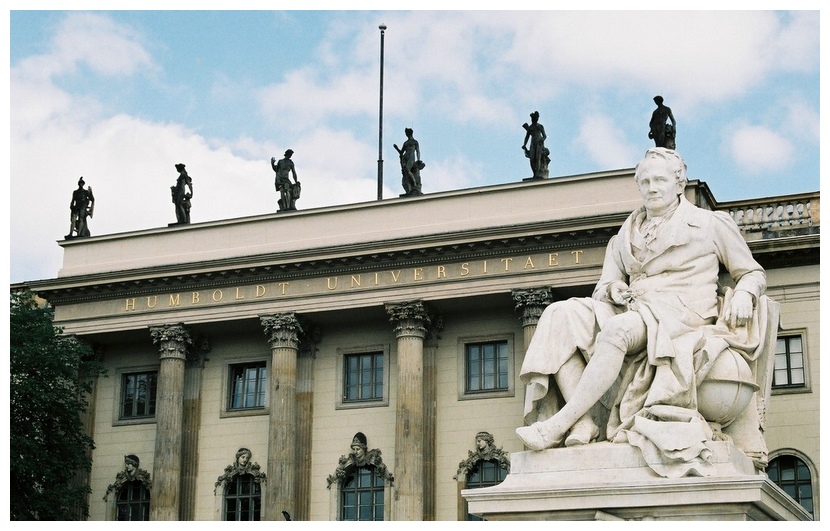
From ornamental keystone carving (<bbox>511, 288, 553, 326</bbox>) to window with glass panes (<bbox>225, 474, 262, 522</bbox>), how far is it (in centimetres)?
872

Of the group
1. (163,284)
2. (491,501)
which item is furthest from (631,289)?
(163,284)

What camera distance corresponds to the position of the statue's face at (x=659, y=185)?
9992mm

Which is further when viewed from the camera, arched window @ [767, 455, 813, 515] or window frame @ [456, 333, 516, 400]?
window frame @ [456, 333, 516, 400]

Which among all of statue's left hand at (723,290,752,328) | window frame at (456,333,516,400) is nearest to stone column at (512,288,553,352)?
window frame at (456,333,516,400)

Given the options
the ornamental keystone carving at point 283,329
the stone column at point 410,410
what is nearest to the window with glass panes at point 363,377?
the ornamental keystone carving at point 283,329

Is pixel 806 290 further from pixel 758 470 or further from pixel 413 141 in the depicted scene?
pixel 758 470

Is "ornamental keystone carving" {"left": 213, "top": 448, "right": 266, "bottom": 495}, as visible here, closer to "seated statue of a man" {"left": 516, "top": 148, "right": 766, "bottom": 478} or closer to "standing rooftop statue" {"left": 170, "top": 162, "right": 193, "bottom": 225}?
"standing rooftop statue" {"left": 170, "top": 162, "right": 193, "bottom": 225}

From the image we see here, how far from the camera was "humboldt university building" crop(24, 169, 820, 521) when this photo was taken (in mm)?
37094

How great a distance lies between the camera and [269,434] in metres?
39.3

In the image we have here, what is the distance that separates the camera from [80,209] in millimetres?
44812

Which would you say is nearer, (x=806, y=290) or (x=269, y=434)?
(x=806, y=290)

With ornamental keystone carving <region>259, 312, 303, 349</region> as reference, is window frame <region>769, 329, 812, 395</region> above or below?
below

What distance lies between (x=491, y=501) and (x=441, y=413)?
30220 mm

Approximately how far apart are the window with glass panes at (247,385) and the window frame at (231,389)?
38 millimetres
